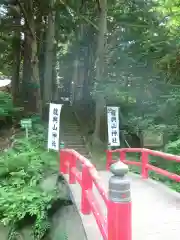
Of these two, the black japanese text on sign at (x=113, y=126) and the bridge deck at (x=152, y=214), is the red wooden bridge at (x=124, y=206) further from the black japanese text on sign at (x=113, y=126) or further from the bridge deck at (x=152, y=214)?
the black japanese text on sign at (x=113, y=126)

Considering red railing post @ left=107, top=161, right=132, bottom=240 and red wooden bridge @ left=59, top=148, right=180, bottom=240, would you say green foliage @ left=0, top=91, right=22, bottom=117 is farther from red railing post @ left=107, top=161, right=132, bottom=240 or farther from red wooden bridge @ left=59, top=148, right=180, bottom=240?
red railing post @ left=107, top=161, right=132, bottom=240

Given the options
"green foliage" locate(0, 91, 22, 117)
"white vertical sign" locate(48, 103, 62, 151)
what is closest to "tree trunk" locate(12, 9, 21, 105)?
"green foliage" locate(0, 91, 22, 117)

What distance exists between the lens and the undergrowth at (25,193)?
251 inches

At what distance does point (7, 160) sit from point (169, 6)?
907cm

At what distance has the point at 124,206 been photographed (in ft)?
9.34

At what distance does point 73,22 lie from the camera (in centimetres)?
1842

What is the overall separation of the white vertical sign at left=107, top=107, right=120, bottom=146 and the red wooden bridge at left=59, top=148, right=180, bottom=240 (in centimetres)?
465

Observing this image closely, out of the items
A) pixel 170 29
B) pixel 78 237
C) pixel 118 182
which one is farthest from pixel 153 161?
pixel 118 182

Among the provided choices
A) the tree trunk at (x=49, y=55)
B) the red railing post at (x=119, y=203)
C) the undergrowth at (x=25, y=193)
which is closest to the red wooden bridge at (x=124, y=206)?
the red railing post at (x=119, y=203)

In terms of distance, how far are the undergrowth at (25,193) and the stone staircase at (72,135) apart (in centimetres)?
475

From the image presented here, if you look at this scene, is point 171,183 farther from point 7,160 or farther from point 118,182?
point 118,182

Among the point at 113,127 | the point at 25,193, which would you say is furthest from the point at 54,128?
the point at 25,193

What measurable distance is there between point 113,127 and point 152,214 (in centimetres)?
801

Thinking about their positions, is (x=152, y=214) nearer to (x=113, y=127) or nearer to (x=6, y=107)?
(x=113, y=127)
